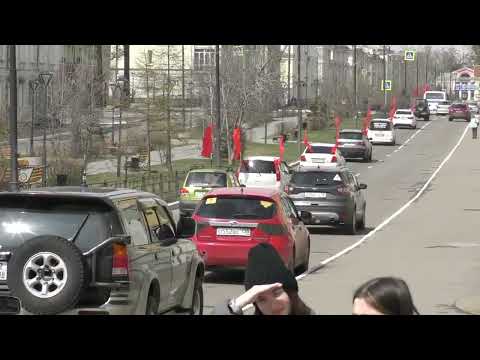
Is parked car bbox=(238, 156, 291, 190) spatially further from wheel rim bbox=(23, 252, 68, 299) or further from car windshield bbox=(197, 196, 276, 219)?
wheel rim bbox=(23, 252, 68, 299)

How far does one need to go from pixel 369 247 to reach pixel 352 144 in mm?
33078

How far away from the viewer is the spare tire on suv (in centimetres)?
911

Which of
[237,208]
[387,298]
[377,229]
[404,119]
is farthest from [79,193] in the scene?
[404,119]

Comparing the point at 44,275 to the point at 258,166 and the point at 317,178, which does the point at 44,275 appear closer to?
the point at 317,178

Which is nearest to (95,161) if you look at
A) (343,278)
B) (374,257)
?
(374,257)

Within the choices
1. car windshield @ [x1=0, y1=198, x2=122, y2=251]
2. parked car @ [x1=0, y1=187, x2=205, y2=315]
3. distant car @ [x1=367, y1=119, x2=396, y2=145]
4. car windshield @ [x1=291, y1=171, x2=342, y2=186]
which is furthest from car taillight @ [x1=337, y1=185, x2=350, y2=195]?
distant car @ [x1=367, y1=119, x2=396, y2=145]

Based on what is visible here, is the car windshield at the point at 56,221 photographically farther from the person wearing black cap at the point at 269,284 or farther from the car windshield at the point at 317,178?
the car windshield at the point at 317,178

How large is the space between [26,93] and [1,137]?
26494 mm

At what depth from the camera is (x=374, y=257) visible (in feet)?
73.6

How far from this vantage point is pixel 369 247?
968 inches
